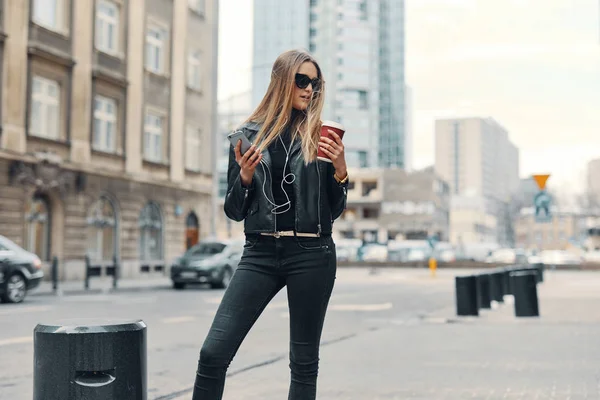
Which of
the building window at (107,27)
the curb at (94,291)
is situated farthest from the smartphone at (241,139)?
the building window at (107,27)

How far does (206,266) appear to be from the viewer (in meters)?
24.6

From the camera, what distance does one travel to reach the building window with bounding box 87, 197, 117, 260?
96.1 ft

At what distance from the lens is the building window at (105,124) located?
29.7 m

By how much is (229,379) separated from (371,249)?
62.0m

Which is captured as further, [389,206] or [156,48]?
[389,206]

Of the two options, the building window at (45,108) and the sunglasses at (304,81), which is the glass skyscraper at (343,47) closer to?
the building window at (45,108)

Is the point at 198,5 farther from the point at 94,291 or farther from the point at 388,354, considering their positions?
the point at 388,354

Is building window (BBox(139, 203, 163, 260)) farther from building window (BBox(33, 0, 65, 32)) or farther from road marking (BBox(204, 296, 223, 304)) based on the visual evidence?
road marking (BBox(204, 296, 223, 304))

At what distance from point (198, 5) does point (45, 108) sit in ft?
41.1

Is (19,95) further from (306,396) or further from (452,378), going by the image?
(306,396)

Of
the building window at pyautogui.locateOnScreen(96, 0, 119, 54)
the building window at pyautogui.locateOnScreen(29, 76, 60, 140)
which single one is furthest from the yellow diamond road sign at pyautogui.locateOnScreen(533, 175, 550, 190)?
the building window at pyautogui.locateOnScreen(96, 0, 119, 54)

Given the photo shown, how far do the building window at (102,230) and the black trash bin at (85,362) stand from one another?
25981 mm

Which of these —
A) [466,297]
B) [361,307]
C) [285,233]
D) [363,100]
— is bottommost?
[361,307]

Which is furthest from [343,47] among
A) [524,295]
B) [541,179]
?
[524,295]
